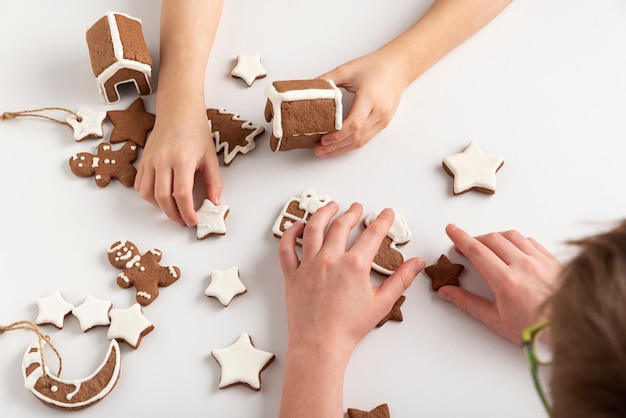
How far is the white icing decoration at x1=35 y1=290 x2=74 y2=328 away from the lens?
933 millimetres

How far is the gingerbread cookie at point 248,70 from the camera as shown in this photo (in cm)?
115

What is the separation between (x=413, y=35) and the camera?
1.15 m

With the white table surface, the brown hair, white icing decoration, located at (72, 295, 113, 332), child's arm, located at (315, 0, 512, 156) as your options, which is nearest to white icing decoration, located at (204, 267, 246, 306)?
the white table surface

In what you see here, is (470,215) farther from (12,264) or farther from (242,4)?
(12,264)

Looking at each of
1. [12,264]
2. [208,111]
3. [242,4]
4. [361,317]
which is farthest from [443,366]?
[242,4]

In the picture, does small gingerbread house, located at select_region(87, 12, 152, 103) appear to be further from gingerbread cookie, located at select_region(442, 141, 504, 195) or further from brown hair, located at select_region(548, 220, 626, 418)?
brown hair, located at select_region(548, 220, 626, 418)

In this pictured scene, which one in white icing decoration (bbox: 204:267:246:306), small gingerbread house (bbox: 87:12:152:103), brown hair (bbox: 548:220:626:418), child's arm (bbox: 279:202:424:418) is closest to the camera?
brown hair (bbox: 548:220:626:418)

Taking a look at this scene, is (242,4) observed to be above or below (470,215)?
above

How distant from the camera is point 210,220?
102 centimetres

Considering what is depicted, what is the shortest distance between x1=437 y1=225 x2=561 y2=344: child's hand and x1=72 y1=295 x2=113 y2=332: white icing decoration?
0.52 m

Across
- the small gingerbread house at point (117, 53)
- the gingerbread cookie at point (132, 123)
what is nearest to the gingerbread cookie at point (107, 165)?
the gingerbread cookie at point (132, 123)

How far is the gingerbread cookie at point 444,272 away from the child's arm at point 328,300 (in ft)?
0.09

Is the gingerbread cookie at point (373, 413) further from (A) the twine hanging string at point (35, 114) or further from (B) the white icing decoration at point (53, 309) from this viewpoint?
(A) the twine hanging string at point (35, 114)

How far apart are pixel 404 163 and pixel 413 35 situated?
0.85 feet
